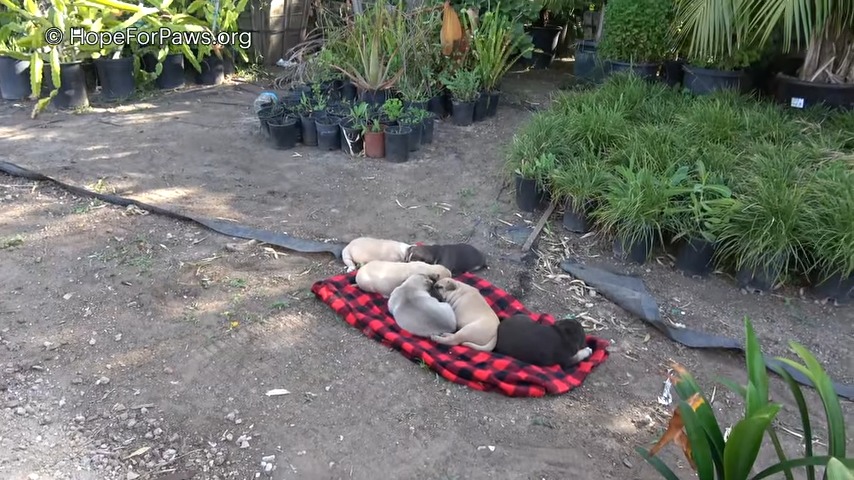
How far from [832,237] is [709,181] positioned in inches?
28.4

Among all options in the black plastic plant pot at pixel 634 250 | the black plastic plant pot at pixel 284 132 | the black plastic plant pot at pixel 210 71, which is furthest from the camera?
the black plastic plant pot at pixel 210 71

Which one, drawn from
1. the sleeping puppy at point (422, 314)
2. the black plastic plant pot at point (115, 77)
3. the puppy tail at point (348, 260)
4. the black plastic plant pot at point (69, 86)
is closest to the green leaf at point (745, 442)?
the sleeping puppy at point (422, 314)

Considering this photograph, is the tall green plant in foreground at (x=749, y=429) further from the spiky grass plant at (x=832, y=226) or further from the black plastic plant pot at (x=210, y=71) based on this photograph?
the black plastic plant pot at (x=210, y=71)

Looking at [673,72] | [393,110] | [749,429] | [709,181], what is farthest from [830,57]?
[749,429]

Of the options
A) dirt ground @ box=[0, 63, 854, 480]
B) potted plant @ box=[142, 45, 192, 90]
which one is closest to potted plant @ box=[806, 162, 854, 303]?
dirt ground @ box=[0, 63, 854, 480]

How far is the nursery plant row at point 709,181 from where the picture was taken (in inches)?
128

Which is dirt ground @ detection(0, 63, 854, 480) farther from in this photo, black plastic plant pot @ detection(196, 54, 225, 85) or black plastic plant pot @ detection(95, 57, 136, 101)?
black plastic plant pot @ detection(196, 54, 225, 85)

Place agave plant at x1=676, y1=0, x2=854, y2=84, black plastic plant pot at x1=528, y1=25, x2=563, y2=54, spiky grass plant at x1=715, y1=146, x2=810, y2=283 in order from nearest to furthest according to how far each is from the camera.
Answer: spiky grass plant at x1=715, y1=146, x2=810, y2=283 → agave plant at x1=676, y1=0, x2=854, y2=84 → black plastic plant pot at x1=528, y1=25, x2=563, y2=54

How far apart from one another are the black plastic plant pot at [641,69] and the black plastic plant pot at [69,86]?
503 cm

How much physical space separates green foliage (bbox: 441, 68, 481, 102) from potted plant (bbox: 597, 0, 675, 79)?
53.6 inches

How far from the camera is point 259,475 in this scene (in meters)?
2.18

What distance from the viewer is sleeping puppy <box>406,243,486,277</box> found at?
3330 mm

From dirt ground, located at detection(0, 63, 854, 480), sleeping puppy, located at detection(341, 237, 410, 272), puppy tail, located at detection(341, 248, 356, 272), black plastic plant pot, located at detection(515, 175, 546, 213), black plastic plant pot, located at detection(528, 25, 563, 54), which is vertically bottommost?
dirt ground, located at detection(0, 63, 854, 480)

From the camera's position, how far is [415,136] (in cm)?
515
